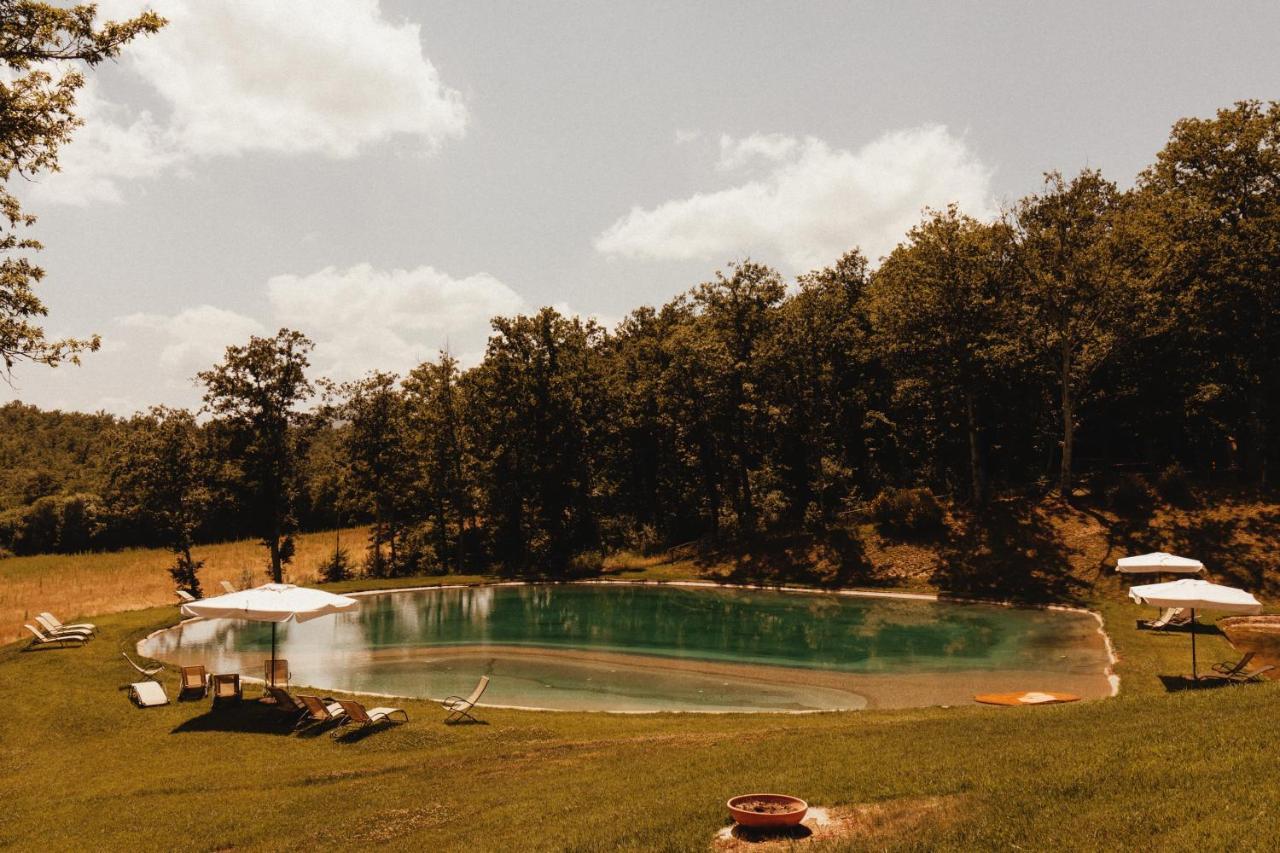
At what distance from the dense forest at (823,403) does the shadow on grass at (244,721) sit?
19.8 meters

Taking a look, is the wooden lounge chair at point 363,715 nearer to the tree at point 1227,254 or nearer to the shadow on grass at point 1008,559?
the shadow on grass at point 1008,559

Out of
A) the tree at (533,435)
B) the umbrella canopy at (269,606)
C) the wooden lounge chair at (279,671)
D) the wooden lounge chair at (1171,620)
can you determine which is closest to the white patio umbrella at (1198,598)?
the wooden lounge chair at (1171,620)

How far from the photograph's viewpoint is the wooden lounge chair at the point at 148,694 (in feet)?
52.5

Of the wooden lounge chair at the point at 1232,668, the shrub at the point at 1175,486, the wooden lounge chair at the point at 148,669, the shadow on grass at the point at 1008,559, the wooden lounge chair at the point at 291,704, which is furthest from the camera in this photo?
the shrub at the point at 1175,486

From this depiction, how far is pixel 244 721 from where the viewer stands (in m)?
15.1

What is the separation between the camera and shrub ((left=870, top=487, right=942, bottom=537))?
112ft

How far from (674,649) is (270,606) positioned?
41.2ft

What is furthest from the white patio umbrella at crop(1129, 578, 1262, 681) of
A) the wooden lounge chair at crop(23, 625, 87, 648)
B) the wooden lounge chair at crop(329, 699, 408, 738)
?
the wooden lounge chair at crop(23, 625, 87, 648)

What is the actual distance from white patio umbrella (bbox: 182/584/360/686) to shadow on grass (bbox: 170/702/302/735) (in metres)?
0.74

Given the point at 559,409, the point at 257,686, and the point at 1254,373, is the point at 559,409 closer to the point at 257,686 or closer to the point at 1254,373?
the point at 257,686

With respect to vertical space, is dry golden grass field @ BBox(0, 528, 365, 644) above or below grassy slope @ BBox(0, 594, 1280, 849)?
below

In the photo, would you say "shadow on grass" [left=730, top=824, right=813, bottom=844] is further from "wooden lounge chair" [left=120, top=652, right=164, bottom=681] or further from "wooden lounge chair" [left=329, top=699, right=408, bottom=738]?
"wooden lounge chair" [left=120, top=652, right=164, bottom=681]

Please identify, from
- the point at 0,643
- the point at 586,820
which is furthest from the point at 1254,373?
the point at 0,643

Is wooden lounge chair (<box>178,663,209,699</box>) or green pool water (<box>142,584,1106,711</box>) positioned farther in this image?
green pool water (<box>142,584,1106,711</box>)
